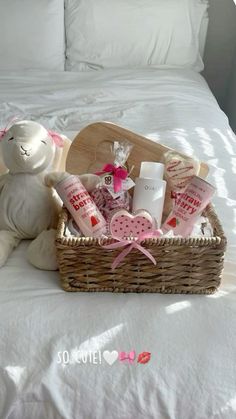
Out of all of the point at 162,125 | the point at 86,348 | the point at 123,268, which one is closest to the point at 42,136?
the point at 123,268

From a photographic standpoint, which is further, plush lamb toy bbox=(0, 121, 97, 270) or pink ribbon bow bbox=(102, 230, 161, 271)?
plush lamb toy bbox=(0, 121, 97, 270)

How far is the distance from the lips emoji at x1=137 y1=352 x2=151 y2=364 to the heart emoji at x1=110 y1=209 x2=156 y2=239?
0.72ft

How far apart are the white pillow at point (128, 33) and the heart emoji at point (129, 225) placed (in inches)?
71.6

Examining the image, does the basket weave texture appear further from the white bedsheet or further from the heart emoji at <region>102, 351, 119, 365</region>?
the heart emoji at <region>102, 351, 119, 365</region>

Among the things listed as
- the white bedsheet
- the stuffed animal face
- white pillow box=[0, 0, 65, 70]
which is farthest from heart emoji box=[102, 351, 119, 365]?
white pillow box=[0, 0, 65, 70]

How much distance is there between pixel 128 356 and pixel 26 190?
0.45 m

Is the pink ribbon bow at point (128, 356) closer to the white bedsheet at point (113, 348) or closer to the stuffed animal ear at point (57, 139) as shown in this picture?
the white bedsheet at point (113, 348)

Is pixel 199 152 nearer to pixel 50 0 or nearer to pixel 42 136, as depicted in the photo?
pixel 42 136

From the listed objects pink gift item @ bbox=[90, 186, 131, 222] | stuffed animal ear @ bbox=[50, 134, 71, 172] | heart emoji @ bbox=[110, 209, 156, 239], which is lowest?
stuffed animal ear @ bbox=[50, 134, 71, 172]

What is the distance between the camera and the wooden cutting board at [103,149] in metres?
1.18

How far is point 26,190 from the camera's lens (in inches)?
41.9

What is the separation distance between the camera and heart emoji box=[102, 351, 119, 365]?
2.65 ft

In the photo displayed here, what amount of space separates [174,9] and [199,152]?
1270 millimetres

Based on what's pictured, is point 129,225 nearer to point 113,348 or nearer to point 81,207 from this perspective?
point 81,207
